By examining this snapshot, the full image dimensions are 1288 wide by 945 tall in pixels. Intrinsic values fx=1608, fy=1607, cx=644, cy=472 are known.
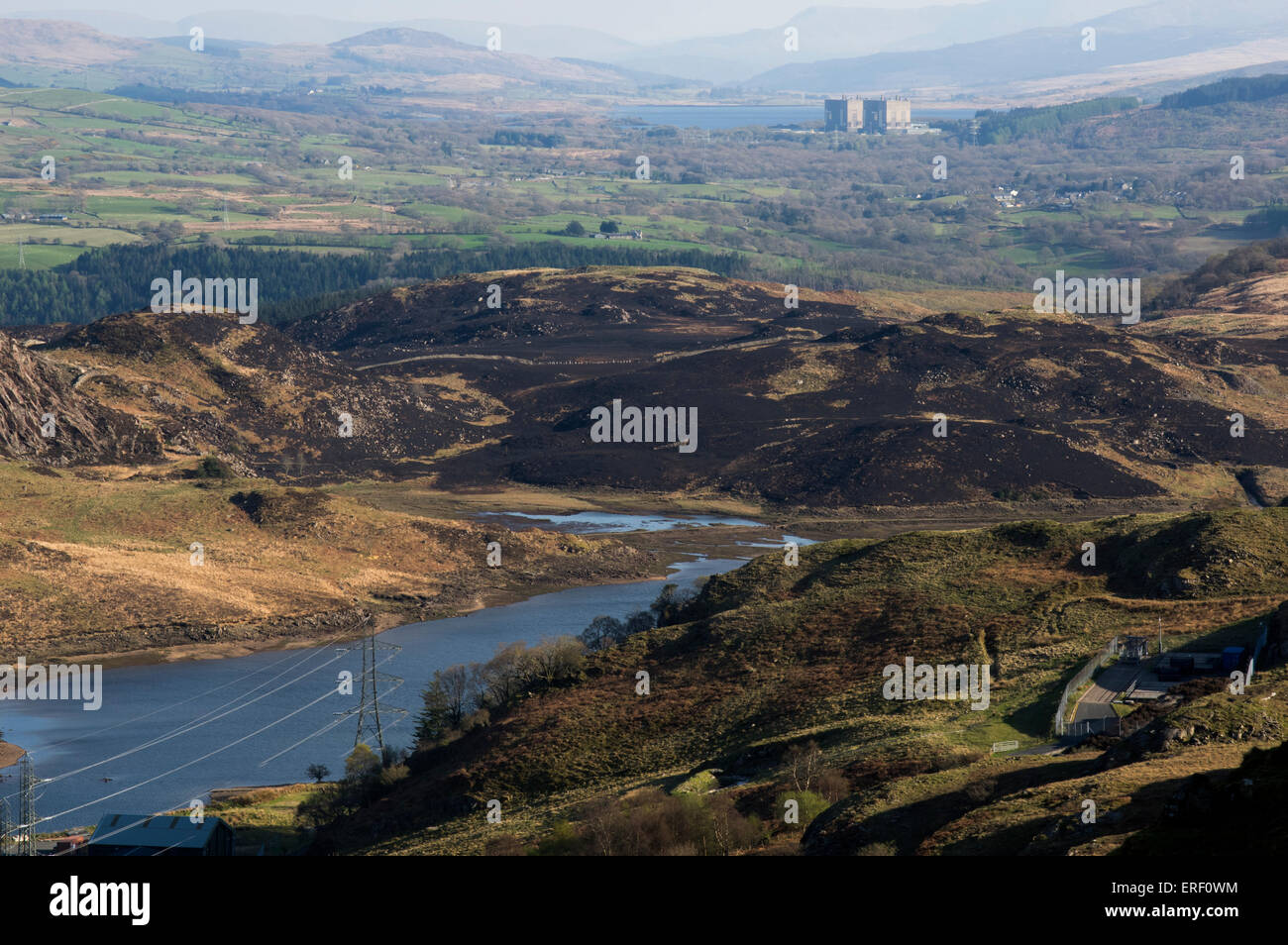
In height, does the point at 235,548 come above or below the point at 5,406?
below

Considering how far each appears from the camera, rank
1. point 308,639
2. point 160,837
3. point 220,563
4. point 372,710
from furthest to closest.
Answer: point 220,563 → point 308,639 → point 372,710 → point 160,837

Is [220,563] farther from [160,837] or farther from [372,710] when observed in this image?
[160,837]

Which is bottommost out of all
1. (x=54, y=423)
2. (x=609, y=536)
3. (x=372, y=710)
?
(x=372, y=710)

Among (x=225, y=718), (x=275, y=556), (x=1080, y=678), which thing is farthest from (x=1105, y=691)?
(x=275, y=556)

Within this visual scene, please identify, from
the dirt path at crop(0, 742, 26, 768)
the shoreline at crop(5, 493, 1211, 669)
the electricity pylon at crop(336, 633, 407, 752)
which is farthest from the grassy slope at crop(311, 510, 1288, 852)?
the shoreline at crop(5, 493, 1211, 669)

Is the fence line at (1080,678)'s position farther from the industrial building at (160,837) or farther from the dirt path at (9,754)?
the dirt path at (9,754)
